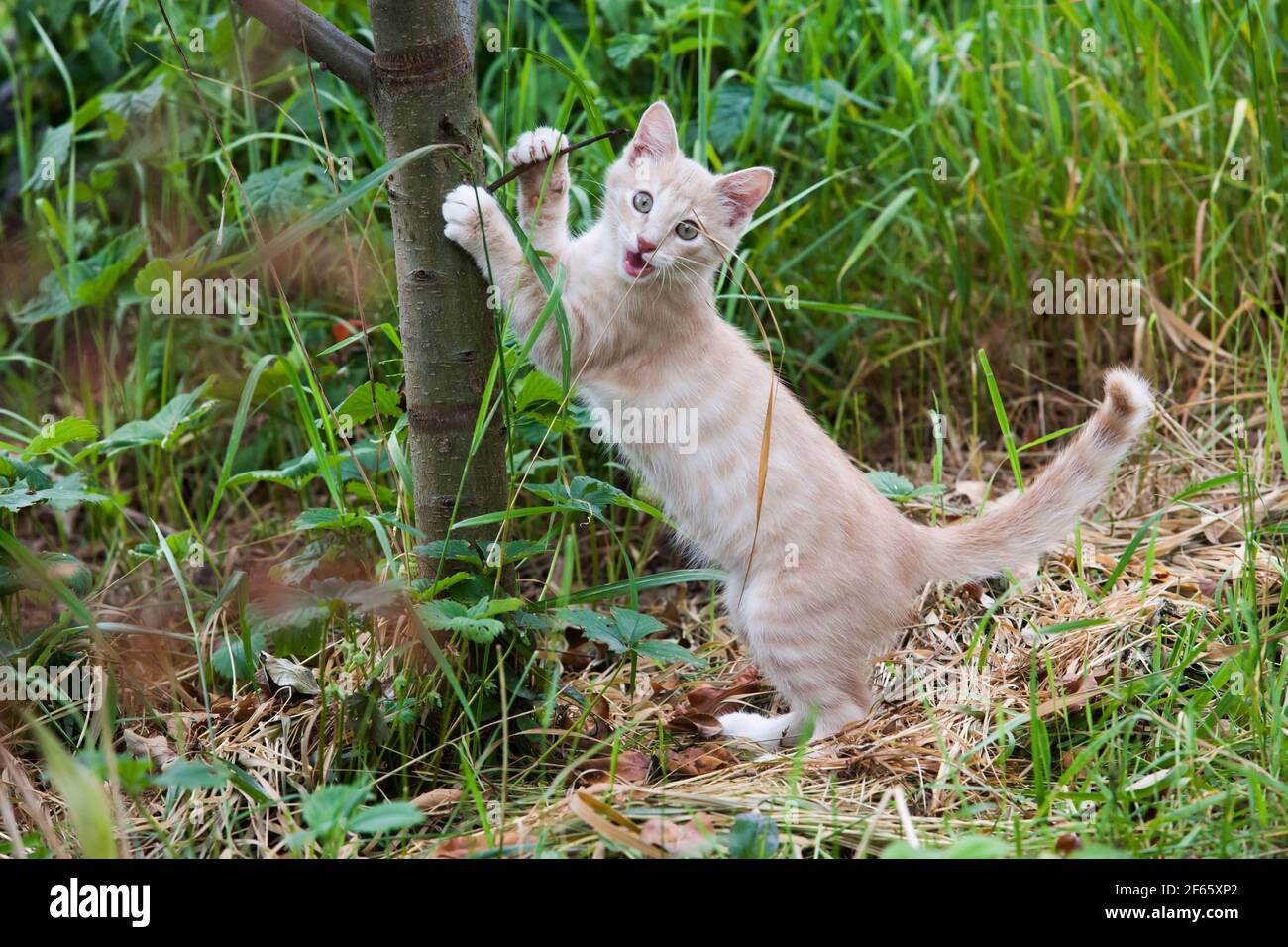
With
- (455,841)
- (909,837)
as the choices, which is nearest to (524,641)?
(455,841)

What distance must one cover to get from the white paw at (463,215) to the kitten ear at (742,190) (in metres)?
0.83

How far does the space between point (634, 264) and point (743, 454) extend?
20.1 inches

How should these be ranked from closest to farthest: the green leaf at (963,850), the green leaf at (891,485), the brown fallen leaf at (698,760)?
the green leaf at (963,850) → the brown fallen leaf at (698,760) → the green leaf at (891,485)

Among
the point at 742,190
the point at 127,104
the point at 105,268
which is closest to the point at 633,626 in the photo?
the point at 742,190

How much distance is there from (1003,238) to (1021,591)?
118 centimetres

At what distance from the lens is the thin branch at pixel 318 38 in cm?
191

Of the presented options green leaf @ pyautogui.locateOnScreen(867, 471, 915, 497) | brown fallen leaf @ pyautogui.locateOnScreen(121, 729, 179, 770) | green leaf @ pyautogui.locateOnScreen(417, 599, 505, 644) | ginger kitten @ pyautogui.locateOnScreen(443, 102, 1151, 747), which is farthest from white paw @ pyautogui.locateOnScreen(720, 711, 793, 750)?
brown fallen leaf @ pyautogui.locateOnScreen(121, 729, 179, 770)

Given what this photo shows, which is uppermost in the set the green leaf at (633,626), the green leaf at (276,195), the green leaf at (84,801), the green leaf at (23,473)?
the green leaf at (276,195)

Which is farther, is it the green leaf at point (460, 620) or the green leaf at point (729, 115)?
the green leaf at point (729, 115)

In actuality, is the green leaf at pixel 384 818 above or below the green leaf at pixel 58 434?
below

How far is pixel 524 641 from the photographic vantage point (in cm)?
211

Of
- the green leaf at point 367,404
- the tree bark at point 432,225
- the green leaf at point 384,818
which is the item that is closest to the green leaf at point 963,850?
the green leaf at point 384,818

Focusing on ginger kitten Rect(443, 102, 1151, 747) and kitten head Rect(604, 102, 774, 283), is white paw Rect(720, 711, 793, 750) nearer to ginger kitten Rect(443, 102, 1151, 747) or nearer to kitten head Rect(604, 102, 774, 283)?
ginger kitten Rect(443, 102, 1151, 747)

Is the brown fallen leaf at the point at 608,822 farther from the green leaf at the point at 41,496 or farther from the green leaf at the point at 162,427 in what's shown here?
the green leaf at the point at 162,427
